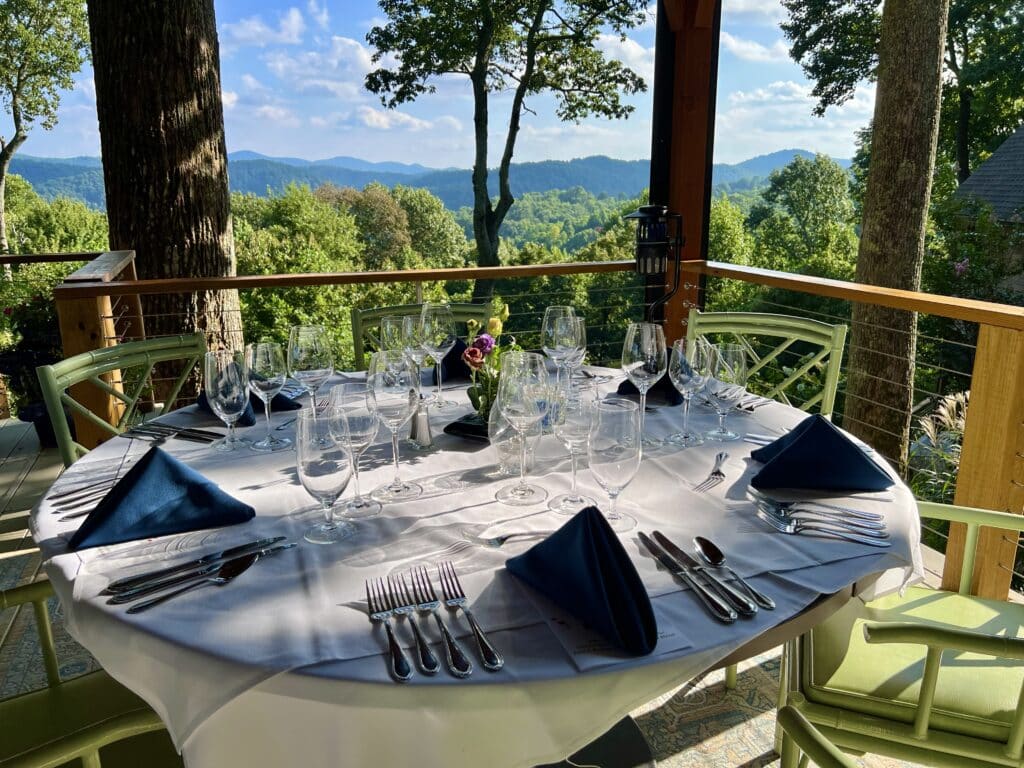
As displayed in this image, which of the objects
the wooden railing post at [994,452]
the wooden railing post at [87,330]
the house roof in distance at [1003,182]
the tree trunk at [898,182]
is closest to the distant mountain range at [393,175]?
the house roof in distance at [1003,182]

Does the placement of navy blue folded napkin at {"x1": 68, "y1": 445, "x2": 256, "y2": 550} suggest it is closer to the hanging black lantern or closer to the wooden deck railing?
the wooden deck railing

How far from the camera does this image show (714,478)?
132 centimetres

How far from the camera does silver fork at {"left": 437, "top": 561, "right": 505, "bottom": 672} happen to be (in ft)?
2.56

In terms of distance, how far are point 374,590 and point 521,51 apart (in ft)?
52.7

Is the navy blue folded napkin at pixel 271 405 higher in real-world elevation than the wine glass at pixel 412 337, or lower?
lower

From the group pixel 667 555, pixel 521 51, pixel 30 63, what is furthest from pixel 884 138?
pixel 30 63

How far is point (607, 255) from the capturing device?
19.8 meters

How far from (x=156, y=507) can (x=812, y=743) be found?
1.02 meters

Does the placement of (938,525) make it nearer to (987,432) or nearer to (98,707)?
(987,432)

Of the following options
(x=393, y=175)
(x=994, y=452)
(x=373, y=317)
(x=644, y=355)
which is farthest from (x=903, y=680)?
(x=393, y=175)

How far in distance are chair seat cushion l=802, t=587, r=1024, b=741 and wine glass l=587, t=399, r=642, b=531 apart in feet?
1.42

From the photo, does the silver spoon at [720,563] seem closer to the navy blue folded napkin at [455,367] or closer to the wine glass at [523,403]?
the wine glass at [523,403]

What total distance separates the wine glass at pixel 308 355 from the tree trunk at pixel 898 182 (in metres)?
5.04

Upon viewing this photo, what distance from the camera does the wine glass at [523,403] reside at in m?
1.20
